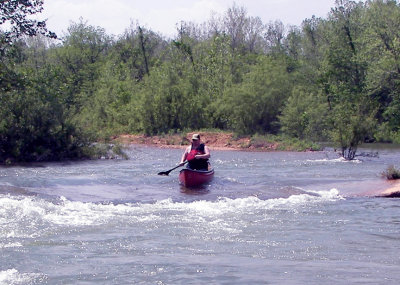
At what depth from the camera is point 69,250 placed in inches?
448

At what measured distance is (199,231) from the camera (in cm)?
1311

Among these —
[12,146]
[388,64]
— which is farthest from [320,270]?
[388,64]

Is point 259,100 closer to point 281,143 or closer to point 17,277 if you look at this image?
point 281,143

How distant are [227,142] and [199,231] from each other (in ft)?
113

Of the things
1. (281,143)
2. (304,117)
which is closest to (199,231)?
(281,143)

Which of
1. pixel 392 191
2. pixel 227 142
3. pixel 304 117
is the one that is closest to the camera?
pixel 392 191

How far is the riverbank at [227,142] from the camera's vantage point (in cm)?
4281

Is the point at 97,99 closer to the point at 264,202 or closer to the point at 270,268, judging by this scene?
the point at 264,202

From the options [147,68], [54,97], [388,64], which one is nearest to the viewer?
[54,97]

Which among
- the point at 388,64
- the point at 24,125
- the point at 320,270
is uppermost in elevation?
the point at 388,64

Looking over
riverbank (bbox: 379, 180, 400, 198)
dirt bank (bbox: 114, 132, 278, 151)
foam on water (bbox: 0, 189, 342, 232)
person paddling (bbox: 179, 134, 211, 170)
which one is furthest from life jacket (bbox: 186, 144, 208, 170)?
dirt bank (bbox: 114, 132, 278, 151)

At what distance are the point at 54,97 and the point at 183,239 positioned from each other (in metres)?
21.5

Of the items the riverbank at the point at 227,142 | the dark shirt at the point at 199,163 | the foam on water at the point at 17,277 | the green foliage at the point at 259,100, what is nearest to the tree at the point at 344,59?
the green foliage at the point at 259,100

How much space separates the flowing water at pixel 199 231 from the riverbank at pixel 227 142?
18619 mm
